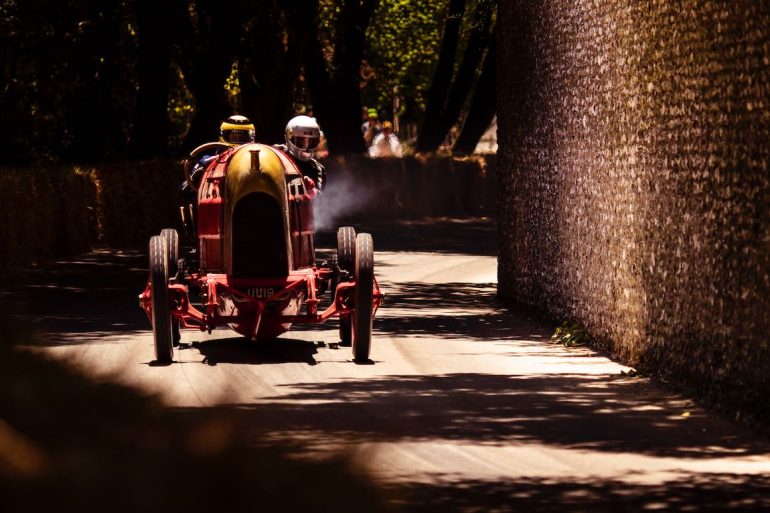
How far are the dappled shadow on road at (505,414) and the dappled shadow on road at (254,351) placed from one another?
1.37 meters

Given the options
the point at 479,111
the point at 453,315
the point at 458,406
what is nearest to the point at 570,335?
the point at 453,315

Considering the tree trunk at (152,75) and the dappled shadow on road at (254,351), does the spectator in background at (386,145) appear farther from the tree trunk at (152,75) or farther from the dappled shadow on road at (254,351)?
the dappled shadow on road at (254,351)

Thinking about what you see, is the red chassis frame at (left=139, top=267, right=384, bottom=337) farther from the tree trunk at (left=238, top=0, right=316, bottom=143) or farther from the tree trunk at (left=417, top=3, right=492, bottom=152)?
the tree trunk at (left=417, top=3, right=492, bottom=152)

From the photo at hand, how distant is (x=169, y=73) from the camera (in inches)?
1480

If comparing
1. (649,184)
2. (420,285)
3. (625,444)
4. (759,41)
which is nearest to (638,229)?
(649,184)

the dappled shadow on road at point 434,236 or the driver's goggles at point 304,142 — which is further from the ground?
the driver's goggles at point 304,142

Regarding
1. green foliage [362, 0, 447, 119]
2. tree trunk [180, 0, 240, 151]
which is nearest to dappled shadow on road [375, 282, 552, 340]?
tree trunk [180, 0, 240, 151]

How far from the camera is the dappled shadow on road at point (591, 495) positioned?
6.87 meters

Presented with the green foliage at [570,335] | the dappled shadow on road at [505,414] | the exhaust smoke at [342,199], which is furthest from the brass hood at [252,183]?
the exhaust smoke at [342,199]

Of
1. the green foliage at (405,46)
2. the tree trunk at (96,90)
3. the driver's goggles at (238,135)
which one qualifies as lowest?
the driver's goggles at (238,135)

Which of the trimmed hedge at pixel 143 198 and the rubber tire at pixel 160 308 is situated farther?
→ the trimmed hedge at pixel 143 198

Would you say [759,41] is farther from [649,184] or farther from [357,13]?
[357,13]

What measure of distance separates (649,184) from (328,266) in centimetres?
326

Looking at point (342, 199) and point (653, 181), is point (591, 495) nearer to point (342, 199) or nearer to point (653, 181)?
point (653, 181)
